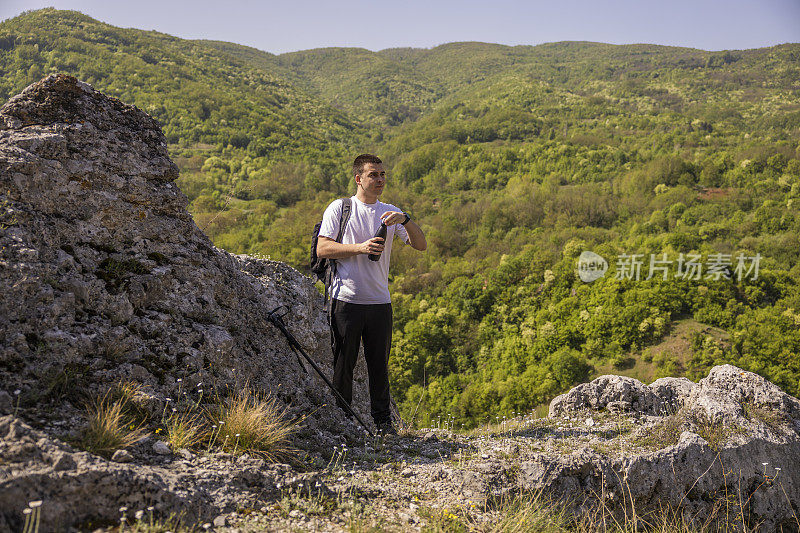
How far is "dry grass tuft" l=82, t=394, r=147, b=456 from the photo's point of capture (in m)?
2.61

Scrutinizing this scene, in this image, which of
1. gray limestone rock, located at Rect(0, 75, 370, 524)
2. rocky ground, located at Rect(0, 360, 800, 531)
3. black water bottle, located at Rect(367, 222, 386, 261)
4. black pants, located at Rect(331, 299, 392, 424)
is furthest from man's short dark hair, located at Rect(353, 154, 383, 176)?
rocky ground, located at Rect(0, 360, 800, 531)

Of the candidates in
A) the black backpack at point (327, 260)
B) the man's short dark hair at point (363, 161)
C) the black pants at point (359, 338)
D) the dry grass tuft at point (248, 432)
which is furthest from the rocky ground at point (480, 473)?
the man's short dark hair at point (363, 161)

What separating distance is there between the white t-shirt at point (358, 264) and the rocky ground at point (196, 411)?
41.8 inches

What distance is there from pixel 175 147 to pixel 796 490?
101 m

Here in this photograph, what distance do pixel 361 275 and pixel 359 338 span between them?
2.00ft

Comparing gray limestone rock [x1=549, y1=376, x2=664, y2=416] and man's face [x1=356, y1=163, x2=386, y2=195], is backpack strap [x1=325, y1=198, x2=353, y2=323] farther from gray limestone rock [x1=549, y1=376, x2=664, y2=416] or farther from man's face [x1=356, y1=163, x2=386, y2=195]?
gray limestone rock [x1=549, y1=376, x2=664, y2=416]

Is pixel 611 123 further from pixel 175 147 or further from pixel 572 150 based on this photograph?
pixel 175 147

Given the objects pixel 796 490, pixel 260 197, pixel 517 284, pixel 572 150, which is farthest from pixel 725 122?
pixel 796 490

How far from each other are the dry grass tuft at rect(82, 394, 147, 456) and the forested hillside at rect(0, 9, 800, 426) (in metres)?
2.57

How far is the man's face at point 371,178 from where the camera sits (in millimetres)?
4230

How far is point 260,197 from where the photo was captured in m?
80.1

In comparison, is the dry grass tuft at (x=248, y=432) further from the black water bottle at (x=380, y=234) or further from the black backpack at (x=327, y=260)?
the black water bottle at (x=380, y=234)

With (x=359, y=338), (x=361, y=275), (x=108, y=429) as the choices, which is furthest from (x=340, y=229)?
(x=108, y=429)

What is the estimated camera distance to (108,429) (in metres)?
2.67
